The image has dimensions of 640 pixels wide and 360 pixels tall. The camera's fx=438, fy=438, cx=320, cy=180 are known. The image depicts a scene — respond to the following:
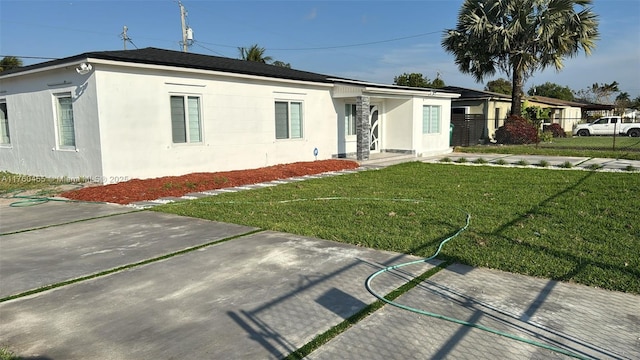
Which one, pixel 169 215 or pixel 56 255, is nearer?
pixel 56 255

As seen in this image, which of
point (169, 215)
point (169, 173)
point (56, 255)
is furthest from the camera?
point (169, 173)

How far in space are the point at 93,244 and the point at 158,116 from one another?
6.13 metres

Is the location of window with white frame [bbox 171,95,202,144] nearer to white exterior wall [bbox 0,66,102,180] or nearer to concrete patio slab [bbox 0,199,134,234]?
white exterior wall [bbox 0,66,102,180]

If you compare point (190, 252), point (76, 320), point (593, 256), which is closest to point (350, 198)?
point (190, 252)

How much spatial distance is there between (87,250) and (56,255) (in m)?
0.34

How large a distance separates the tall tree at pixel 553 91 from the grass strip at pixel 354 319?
222 feet

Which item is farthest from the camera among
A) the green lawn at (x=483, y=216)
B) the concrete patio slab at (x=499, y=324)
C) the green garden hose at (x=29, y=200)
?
the green garden hose at (x=29, y=200)

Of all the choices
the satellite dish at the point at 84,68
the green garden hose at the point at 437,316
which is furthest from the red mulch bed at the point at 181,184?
the green garden hose at the point at 437,316

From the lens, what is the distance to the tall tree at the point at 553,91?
6525 centimetres

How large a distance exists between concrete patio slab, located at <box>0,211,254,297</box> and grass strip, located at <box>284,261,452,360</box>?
2851 millimetres

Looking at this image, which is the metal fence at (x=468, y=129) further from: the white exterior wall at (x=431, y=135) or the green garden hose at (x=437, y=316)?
the green garden hose at (x=437, y=316)

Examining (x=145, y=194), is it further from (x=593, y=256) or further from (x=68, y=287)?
(x=593, y=256)

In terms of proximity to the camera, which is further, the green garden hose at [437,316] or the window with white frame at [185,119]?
the window with white frame at [185,119]

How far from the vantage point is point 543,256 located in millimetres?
4906
